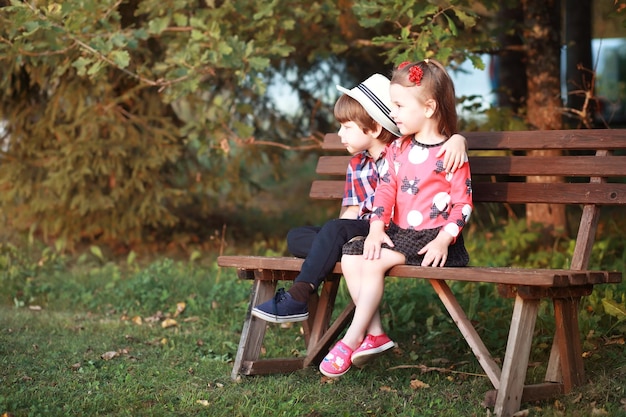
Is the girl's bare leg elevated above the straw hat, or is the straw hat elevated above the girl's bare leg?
the straw hat

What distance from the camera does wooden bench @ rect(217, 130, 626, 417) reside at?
3328 mm

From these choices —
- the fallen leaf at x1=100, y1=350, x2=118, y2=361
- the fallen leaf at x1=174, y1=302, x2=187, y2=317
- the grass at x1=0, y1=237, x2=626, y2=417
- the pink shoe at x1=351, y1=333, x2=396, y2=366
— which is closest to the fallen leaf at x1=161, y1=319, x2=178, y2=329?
the grass at x1=0, y1=237, x2=626, y2=417

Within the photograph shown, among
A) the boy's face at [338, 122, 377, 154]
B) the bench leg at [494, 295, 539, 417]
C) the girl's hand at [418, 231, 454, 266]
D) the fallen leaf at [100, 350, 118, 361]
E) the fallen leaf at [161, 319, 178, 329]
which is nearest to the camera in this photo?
the bench leg at [494, 295, 539, 417]

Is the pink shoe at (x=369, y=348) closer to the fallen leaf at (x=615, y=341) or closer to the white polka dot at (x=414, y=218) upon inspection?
the white polka dot at (x=414, y=218)

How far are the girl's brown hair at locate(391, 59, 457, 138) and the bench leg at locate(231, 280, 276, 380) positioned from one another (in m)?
1.08

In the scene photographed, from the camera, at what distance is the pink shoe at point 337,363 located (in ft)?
11.7

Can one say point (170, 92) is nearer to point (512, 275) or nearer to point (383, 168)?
point (383, 168)

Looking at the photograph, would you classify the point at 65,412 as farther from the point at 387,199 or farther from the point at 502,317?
the point at 502,317

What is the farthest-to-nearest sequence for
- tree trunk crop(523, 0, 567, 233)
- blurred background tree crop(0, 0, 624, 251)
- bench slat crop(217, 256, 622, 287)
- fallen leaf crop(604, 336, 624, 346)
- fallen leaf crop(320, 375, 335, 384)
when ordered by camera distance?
1. tree trunk crop(523, 0, 567, 233)
2. blurred background tree crop(0, 0, 624, 251)
3. fallen leaf crop(604, 336, 624, 346)
4. fallen leaf crop(320, 375, 335, 384)
5. bench slat crop(217, 256, 622, 287)

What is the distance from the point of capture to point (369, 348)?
3.58 m

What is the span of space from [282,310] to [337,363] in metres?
0.32

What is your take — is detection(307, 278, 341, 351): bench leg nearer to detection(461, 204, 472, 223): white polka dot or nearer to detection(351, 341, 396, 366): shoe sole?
detection(351, 341, 396, 366): shoe sole

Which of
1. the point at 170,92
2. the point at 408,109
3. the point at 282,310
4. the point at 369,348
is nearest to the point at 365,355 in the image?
the point at 369,348

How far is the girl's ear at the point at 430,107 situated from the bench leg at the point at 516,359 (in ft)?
2.91
